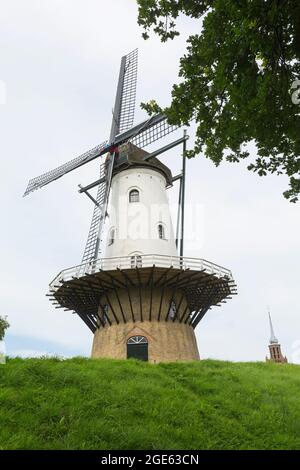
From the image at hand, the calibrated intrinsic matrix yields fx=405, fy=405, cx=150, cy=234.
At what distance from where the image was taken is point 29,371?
A: 9.95m

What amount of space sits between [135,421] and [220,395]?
3.33 metres

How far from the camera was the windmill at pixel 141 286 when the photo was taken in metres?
19.8

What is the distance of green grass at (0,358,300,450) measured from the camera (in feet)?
24.2

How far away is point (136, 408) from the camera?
344 inches

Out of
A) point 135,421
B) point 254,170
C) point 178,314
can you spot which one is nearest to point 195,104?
point 254,170

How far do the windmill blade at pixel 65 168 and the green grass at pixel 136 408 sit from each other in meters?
18.3

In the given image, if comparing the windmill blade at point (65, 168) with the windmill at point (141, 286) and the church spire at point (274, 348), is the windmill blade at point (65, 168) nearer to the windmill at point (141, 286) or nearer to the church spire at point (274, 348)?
the windmill at point (141, 286)

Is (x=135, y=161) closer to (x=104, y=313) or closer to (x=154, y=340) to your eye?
(x=104, y=313)

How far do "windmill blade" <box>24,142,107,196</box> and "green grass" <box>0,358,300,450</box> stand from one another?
60.1 ft

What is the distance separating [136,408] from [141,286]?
11837 mm

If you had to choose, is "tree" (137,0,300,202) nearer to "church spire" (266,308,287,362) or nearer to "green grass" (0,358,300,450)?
"green grass" (0,358,300,450)

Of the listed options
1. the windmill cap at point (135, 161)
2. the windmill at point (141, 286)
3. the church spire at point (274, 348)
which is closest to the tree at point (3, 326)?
the windmill at point (141, 286)
